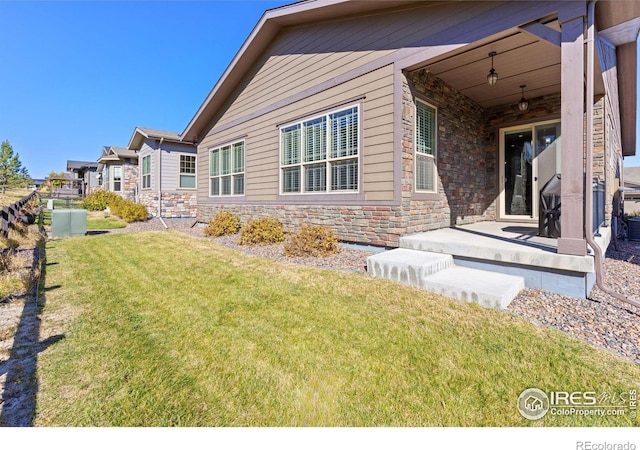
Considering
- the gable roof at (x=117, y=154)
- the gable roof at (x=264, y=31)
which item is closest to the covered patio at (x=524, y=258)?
the gable roof at (x=264, y=31)

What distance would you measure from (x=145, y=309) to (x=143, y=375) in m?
1.46

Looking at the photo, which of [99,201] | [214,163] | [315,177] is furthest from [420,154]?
[99,201]

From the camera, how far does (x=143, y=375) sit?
7.09ft

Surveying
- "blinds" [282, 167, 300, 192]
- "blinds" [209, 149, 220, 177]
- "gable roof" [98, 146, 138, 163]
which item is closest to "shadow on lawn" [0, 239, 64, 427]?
"blinds" [282, 167, 300, 192]

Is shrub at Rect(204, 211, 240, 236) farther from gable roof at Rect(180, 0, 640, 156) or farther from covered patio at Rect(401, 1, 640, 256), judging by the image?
covered patio at Rect(401, 1, 640, 256)

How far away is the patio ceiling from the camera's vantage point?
4.87m

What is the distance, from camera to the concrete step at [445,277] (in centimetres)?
345

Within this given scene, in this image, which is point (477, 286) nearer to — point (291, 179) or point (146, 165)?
point (291, 179)

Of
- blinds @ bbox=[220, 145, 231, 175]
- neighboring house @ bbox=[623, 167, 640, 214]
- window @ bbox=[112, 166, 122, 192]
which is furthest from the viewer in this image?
window @ bbox=[112, 166, 122, 192]

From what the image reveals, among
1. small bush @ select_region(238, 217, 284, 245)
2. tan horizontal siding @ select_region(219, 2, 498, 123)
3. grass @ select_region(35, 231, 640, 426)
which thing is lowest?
grass @ select_region(35, 231, 640, 426)

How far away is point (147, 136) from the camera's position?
1435cm

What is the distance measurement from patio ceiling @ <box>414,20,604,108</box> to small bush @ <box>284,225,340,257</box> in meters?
3.71

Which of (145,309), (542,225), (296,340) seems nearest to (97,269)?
(145,309)

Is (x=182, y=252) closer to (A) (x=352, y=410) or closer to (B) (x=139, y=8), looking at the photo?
(A) (x=352, y=410)
